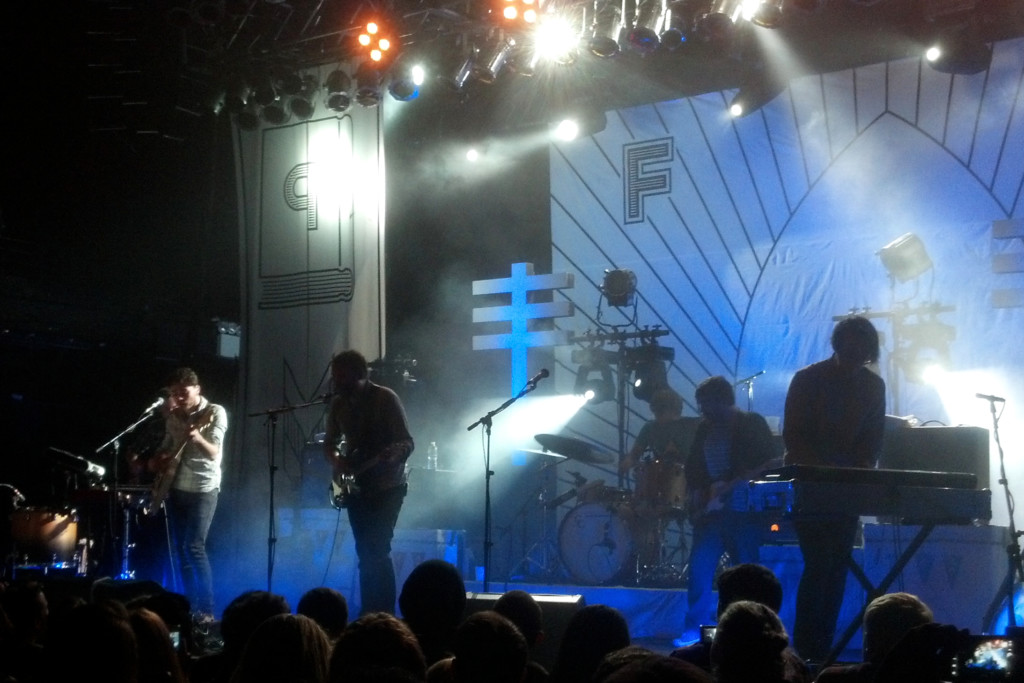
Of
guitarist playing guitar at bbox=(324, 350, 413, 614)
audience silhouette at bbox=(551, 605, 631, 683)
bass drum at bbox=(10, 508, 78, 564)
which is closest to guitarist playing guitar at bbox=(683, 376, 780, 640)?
guitarist playing guitar at bbox=(324, 350, 413, 614)

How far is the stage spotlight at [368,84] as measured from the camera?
378 inches

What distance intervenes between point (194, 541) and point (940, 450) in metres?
4.87

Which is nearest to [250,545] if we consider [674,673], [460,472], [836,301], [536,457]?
[460,472]

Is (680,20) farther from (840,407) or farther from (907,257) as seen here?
(840,407)

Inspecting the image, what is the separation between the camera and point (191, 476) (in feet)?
24.0

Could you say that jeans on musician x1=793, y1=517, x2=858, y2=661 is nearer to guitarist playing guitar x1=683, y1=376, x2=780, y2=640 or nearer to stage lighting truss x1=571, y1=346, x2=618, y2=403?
guitarist playing guitar x1=683, y1=376, x2=780, y2=640

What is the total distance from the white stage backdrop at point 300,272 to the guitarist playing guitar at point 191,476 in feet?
7.81

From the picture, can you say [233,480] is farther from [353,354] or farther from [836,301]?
[836,301]

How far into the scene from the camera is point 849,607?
22.9 feet

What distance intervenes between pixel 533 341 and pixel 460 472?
1.68 m

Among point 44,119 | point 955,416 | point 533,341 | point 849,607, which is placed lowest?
point 849,607

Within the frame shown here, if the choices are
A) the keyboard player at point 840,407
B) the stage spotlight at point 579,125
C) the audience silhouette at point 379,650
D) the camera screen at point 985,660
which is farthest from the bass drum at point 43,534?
the camera screen at point 985,660

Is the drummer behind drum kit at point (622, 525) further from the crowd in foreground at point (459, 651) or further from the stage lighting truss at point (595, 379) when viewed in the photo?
the crowd in foreground at point (459, 651)

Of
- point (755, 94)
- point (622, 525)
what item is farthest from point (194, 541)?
point (755, 94)
